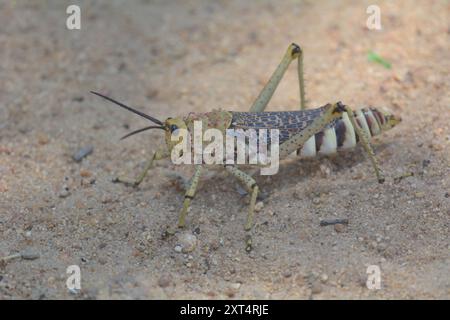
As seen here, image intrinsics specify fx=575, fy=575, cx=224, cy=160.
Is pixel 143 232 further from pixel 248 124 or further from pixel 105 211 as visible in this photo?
pixel 248 124

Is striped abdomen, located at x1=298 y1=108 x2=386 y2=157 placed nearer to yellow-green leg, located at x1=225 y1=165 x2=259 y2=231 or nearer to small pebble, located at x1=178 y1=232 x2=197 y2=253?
yellow-green leg, located at x1=225 y1=165 x2=259 y2=231

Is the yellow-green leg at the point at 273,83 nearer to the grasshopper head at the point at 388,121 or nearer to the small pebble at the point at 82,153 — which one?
the grasshopper head at the point at 388,121

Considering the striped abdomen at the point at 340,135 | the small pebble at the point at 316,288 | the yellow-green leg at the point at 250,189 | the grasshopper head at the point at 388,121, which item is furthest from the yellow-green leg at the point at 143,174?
the grasshopper head at the point at 388,121

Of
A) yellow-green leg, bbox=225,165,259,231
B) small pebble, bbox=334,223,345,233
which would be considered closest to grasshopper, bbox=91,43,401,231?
yellow-green leg, bbox=225,165,259,231

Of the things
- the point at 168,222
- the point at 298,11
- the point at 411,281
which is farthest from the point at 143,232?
the point at 298,11
